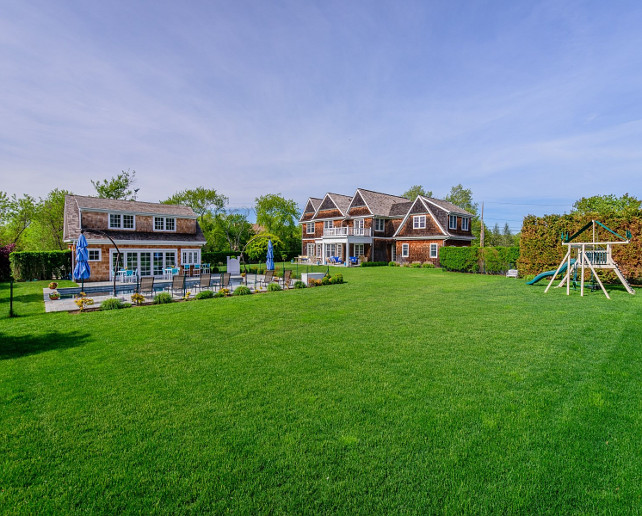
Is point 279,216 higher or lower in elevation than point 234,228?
higher

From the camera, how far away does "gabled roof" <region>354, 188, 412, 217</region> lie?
37.8 m

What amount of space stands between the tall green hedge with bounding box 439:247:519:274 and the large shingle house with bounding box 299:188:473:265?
4490mm

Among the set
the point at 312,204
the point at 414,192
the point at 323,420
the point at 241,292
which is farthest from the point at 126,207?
the point at 414,192

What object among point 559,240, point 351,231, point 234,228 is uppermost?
point 234,228

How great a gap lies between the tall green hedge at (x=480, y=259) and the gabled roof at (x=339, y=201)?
14.9 metres

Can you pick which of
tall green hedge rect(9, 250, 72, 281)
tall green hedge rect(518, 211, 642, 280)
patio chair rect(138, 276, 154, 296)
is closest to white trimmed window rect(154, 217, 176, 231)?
tall green hedge rect(9, 250, 72, 281)

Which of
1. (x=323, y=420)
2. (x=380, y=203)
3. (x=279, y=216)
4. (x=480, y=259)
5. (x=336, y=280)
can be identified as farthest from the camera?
(x=279, y=216)

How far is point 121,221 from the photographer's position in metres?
22.7

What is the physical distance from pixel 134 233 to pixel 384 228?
86.5 ft

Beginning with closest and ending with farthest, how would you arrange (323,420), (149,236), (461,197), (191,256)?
(323,420), (149,236), (191,256), (461,197)

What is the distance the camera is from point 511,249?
81.3 feet

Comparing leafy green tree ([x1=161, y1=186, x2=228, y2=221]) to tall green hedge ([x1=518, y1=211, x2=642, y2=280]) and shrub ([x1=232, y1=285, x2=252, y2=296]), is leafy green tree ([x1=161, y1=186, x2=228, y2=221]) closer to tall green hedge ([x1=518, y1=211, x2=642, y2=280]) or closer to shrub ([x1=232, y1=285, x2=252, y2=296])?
shrub ([x1=232, y1=285, x2=252, y2=296])

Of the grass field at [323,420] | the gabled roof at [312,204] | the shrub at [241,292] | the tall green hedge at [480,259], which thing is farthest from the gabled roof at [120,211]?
the gabled roof at [312,204]

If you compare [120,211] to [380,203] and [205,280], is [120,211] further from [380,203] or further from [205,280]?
[380,203]
